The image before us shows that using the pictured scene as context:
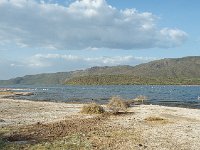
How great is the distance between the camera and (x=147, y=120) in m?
34.1

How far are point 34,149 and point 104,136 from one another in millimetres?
5495

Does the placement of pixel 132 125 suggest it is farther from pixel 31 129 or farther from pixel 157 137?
pixel 31 129

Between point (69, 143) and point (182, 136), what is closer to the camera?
point (69, 143)

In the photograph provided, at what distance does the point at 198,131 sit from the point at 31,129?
11.9 metres

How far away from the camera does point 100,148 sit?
20469 millimetres

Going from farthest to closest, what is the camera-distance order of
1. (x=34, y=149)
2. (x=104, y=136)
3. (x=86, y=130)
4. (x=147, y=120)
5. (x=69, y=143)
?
(x=147, y=120), (x=86, y=130), (x=104, y=136), (x=69, y=143), (x=34, y=149)

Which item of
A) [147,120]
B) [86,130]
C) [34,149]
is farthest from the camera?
[147,120]

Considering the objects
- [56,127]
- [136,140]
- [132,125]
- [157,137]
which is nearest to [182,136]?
[157,137]

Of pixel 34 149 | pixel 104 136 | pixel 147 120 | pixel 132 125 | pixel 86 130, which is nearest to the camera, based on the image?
pixel 34 149

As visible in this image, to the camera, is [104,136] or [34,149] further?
[104,136]

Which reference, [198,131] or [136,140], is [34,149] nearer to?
[136,140]

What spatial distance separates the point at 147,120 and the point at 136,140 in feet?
37.1

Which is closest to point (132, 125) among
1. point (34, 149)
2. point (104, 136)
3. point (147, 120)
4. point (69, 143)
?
point (147, 120)

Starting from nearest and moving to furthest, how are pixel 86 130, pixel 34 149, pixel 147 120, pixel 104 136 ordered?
pixel 34 149, pixel 104 136, pixel 86 130, pixel 147 120
